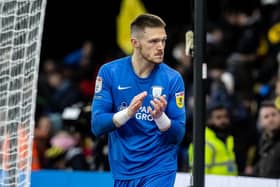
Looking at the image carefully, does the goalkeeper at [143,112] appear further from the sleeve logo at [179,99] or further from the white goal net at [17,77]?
the white goal net at [17,77]

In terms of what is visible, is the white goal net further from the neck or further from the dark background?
the dark background

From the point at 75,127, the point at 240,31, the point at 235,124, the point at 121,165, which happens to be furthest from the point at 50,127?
the point at 121,165

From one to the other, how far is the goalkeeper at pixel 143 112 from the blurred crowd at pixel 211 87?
2.85m

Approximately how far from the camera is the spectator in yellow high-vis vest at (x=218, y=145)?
9.89 m

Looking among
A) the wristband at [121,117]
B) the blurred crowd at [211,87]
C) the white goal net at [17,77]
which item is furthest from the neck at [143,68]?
the blurred crowd at [211,87]

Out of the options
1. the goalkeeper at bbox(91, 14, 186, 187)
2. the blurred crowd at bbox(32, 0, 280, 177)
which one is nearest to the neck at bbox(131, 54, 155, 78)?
the goalkeeper at bbox(91, 14, 186, 187)

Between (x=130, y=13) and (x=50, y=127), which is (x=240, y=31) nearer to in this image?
(x=130, y=13)

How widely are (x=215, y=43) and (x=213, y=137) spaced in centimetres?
410

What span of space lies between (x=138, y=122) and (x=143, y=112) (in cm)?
8

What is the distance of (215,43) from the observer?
13.9 metres

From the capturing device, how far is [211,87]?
12.4 m

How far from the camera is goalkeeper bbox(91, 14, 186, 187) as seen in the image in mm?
7285

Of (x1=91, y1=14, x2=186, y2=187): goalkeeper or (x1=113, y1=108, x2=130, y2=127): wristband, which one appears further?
(x1=91, y1=14, x2=186, y2=187): goalkeeper

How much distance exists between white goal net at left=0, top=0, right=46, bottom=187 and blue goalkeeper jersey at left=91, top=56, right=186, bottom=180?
1312 millimetres
